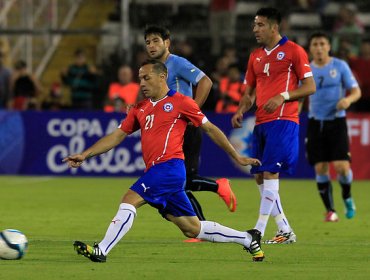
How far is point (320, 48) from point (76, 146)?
808cm

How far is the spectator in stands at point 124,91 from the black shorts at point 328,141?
252 inches

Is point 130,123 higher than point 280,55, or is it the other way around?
point 280,55

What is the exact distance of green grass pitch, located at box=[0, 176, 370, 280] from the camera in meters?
8.98

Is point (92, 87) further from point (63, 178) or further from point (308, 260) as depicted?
point (308, 260)

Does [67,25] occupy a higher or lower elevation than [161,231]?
higher

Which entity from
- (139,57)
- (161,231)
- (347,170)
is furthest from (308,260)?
(139,57)

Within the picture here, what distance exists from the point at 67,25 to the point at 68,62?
3.05ft

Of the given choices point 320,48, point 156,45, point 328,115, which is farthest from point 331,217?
point 156,45

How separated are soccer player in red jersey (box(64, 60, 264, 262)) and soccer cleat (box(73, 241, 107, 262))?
1cm

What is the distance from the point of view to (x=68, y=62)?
26.8m

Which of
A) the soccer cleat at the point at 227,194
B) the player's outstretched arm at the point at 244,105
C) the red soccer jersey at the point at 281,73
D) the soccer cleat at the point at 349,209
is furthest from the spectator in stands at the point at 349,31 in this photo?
the soccer cleat at the point at 227,194

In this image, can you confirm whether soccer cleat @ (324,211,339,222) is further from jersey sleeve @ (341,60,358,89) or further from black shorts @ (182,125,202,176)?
black shorts @ (182,125,202,176)

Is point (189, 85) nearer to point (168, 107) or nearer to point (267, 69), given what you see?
point (267, 69)

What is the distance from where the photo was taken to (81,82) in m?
22.8
